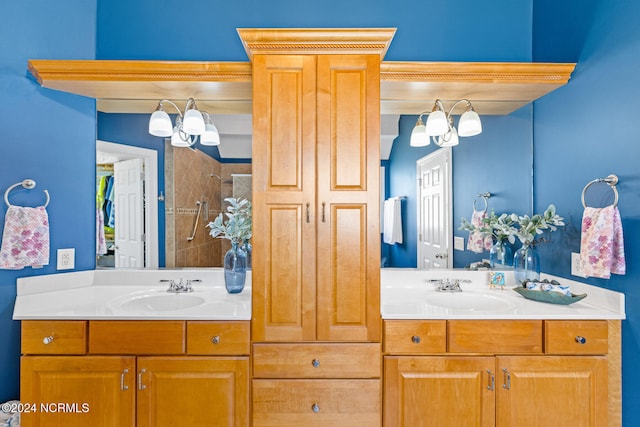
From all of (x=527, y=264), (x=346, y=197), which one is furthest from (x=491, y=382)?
(x=346, y=197)

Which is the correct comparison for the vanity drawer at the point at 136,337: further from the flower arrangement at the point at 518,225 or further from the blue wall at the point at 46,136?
the flower arrangement at the point at 518,225

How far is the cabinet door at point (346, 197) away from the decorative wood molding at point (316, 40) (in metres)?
0.07

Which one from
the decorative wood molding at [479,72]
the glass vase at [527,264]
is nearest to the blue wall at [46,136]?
the decorative wood molding at [479,72]

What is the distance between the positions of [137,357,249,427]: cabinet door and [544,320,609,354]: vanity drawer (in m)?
1.38

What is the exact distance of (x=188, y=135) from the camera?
2.00m

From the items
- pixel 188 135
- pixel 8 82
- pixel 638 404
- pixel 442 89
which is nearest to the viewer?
pixel 638 404

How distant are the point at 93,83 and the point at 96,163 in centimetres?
47

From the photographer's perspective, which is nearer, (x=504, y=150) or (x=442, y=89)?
(x=442, y=89)

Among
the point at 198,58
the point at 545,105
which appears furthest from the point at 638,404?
the point at 198,58

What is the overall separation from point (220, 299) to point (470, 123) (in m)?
1.71

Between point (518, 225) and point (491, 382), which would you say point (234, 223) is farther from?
point (518, 225)

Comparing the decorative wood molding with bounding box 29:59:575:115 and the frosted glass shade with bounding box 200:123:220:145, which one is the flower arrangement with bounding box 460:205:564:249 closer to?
the decorative wood molding with bounding box 29:59:575:115

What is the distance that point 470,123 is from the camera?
6.30 ft

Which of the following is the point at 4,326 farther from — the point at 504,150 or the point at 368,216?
the point at 504,150
